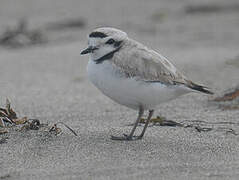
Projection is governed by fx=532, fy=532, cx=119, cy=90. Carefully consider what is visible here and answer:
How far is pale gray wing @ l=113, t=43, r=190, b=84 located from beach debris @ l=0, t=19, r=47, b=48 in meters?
5.30

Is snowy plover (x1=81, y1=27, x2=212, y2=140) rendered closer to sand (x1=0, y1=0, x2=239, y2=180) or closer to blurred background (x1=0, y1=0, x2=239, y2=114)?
sand (x1=0, y1=0, x2=239, y2=180)

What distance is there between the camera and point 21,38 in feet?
31.5

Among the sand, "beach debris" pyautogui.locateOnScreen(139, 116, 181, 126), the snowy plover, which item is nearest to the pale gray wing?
the snowy plover

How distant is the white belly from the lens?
4078mm

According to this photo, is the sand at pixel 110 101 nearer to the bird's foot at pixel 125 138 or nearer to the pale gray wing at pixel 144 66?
the bird's foot at pixel 125 138

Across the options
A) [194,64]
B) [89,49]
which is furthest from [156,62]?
[194,64]

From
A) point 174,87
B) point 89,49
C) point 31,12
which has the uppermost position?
point 89,49

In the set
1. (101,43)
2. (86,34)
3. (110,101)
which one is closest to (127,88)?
(101,43)

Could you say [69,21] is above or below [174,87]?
Result: below

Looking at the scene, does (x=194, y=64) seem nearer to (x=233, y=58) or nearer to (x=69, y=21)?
(x=233, y=58)

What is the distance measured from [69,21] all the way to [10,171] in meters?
7.69

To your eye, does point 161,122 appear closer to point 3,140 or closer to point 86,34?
point 3,140

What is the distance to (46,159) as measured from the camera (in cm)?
382

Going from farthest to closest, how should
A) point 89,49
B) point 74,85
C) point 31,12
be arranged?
point 31,12 → point 74,85 → point 89,49
